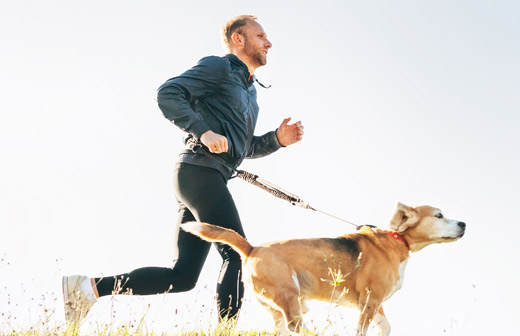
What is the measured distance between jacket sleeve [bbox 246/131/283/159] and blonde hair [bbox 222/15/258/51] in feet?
3.09

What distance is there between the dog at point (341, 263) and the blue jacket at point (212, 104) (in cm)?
74

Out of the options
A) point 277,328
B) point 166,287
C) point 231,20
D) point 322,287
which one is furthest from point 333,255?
point 231,20

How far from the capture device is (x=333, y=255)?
525 cm

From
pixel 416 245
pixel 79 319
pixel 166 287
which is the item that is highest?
pixel 416 245

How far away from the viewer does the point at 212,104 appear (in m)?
5.09

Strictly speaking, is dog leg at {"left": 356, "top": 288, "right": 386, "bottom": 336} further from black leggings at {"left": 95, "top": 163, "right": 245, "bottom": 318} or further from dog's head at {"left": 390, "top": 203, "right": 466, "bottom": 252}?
black leggings at {"left": 95, "top": 163, "right": 245, "bottom": 318}

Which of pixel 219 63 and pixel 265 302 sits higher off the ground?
pixel 219 63

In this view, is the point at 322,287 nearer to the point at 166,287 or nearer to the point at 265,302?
the point at 265,302

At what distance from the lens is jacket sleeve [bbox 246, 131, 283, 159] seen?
19.1ft

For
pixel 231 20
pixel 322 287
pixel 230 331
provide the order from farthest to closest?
1. pixel 231 20
2. pixel 322 287
3. pixel 230 331

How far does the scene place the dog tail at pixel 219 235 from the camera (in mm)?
4609

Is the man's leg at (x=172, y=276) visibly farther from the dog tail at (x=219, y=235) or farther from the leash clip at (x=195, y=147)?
the leash clip at (x=195, y=147)

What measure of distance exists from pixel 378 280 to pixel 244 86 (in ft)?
7.13

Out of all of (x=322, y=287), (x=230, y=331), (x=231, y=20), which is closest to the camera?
(x=230, y=331)
